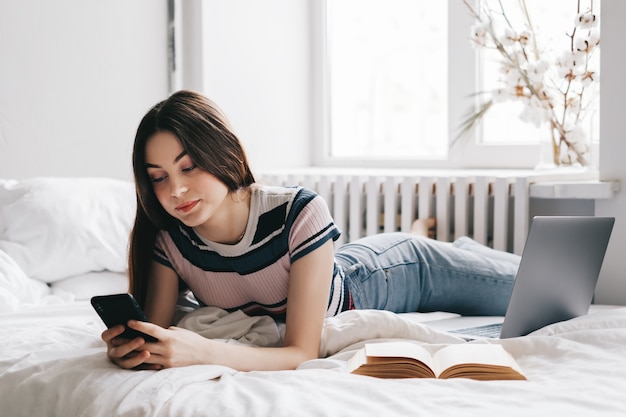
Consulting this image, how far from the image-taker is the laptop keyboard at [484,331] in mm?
1519

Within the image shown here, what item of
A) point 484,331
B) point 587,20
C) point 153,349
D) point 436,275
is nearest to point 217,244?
point 153,349

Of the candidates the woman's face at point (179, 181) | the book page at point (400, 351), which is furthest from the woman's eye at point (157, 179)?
the book page at point (400, 351)

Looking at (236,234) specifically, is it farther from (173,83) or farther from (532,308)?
(173,83)

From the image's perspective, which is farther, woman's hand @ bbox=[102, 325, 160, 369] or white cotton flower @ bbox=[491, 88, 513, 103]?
white cotton flower @ bbox=[491, 88, 513, 103]

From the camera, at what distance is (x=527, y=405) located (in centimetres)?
91

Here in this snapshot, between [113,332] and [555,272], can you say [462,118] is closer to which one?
[555,272]

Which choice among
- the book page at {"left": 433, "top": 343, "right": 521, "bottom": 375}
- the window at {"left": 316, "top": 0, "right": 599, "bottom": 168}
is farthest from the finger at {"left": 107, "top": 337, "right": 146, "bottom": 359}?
the window at {"left": 316, "top": 0, "right": 599, "bottom": 168}

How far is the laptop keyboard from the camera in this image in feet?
4.98

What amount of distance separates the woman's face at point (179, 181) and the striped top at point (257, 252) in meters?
0.11

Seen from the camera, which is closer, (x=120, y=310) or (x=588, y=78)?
(x=120, y=310)

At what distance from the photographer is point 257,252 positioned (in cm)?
135

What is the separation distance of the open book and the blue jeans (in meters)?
0.69

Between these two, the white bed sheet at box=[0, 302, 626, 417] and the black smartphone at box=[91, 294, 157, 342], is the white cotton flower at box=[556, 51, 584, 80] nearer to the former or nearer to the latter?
the white bed sheet at box=[0, 302, 626, 417]

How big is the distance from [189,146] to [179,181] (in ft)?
0.20
